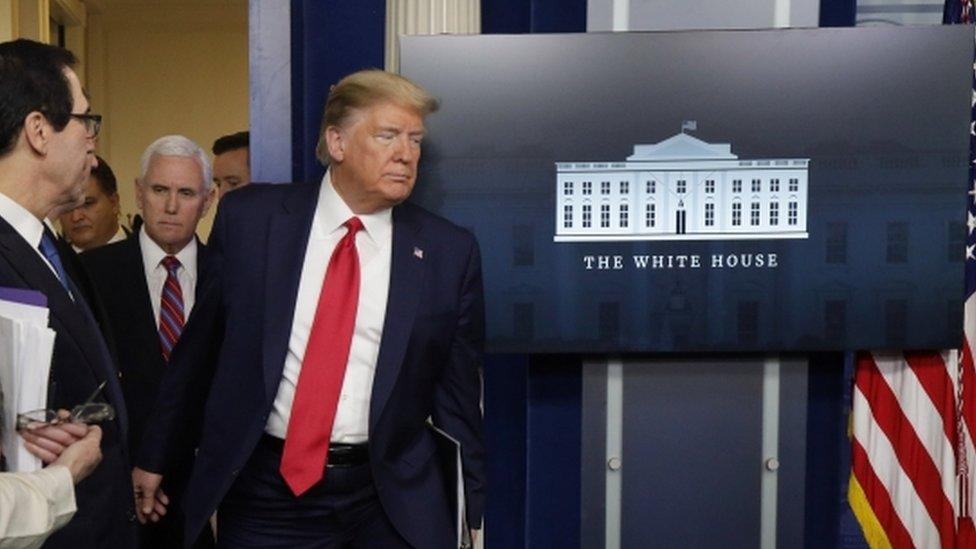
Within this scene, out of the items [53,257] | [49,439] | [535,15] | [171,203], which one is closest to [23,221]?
[53,257]

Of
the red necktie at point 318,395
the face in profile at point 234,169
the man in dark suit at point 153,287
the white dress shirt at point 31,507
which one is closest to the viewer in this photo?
the white dress shirt at point 31,507

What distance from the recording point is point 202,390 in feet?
9.01

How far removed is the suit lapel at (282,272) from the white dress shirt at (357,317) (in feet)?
0.07

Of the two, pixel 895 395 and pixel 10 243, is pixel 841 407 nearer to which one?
pixel 895 395

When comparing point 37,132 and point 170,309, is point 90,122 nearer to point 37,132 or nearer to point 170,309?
point 37,132

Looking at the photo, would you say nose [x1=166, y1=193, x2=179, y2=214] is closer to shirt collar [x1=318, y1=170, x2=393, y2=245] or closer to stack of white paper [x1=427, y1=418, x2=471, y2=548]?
shirt collar [x1=318, y1=170, x2=393, y2=245]

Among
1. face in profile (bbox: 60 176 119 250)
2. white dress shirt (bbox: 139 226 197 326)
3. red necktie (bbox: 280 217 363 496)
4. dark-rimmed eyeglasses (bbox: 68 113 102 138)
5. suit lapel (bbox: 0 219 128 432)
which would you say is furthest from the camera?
face in profile (bbox: 60 176 119 250)

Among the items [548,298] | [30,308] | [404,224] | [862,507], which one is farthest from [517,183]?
[30,308]

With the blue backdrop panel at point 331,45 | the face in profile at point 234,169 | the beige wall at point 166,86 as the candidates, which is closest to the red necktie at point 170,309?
the blue backdrop panel at point 331,45

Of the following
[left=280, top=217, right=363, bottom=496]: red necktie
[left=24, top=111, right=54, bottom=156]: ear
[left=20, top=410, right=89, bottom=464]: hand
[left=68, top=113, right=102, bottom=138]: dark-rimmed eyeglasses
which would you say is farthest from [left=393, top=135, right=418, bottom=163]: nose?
[left=20, top=410, right=89, bottom=464]: hand

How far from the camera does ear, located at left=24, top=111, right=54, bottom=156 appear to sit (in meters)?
2.02

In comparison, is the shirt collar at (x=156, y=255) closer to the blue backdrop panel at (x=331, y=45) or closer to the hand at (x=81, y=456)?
the blue backdrop panel at (x=331, y=45)

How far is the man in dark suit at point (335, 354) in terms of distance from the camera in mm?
2553

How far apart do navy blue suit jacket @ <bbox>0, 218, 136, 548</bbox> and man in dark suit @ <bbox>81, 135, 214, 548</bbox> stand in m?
0.78
